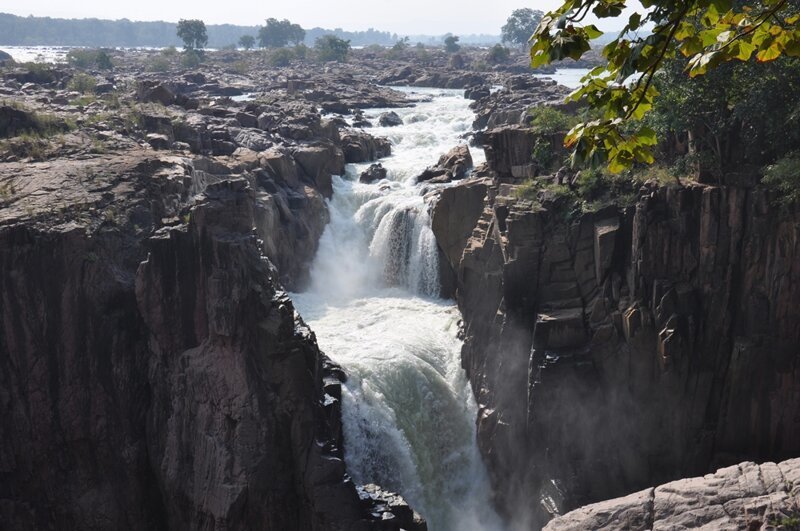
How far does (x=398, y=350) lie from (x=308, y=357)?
5.61 meters

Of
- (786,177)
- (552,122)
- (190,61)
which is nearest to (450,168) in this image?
(552,122)

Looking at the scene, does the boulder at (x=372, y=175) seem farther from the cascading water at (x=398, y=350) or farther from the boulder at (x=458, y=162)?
the boulder at (x=458, y=162)

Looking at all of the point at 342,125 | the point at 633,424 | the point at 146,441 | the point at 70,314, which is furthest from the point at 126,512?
→ the point at 342,125

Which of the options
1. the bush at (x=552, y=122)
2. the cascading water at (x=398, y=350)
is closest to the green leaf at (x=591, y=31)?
the cascading water at (x=398, y=350)

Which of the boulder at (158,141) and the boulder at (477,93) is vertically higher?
the boulder at (477,93)

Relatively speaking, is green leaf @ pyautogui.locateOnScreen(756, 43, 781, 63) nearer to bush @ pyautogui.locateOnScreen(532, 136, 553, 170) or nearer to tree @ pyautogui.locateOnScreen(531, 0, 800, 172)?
tree @ pyautogui.locateOnScreen(531, 0, 800, 172)

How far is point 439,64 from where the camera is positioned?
117000 mm

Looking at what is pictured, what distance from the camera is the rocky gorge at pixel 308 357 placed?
736 inches

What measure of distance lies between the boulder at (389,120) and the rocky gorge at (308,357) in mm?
31692

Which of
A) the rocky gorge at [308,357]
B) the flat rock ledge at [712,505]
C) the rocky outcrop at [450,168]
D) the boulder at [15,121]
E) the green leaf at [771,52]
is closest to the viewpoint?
the green leaf at [771,52]

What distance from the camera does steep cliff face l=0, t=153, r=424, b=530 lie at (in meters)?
18.5

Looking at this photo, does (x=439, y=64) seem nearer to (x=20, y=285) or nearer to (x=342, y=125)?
(x=342, y=125)

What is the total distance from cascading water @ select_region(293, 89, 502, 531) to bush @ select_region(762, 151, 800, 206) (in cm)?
1052

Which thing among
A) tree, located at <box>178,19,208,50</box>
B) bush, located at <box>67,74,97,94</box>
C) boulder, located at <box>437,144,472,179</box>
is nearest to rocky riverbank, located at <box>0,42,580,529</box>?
boulder, located at <box>437,144,472,179</box>
